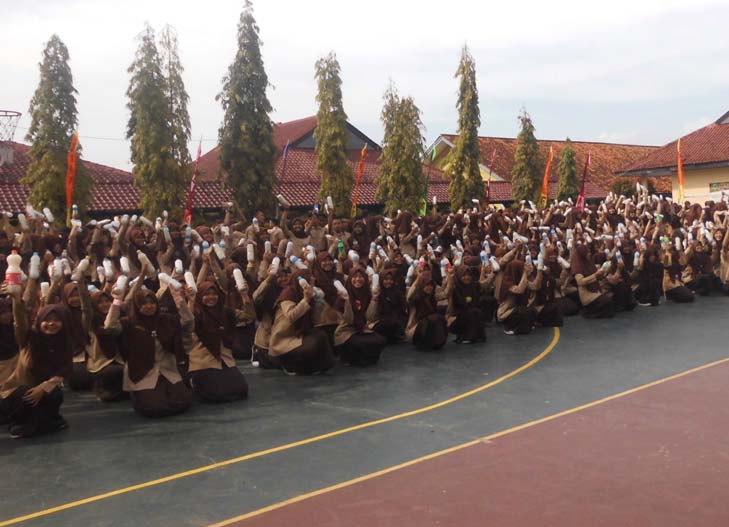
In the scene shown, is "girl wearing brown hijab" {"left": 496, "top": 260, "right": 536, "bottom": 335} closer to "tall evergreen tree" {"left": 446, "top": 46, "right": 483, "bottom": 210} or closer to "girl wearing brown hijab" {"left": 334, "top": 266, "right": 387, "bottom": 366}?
"girl wearing brown hijab" {"left": 334, "top": 266, "right": 387, "bottom": 366}

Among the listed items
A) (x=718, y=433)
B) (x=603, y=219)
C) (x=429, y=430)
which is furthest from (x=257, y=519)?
(x=603, y=219)

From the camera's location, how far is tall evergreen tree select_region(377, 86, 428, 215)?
25.1 m

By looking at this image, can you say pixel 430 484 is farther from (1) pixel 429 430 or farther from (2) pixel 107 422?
(2) pixel 107 422

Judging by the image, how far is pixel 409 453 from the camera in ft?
20.3

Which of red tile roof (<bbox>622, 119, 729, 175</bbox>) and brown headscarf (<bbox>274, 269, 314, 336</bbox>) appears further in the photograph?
red tile roof (<bbox>622, 119, 729, 175</bbox>)

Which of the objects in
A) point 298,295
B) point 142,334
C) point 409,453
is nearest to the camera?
point 409,453

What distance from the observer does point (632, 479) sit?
5.53 meters

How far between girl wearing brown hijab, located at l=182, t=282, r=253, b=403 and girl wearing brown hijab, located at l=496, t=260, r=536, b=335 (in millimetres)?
5336

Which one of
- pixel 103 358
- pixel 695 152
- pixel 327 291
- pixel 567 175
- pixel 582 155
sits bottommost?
pixel 103 358

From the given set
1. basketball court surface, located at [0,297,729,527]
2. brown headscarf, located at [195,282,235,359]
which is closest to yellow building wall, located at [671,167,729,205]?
basketball court surface, located at [0,297,729,527]

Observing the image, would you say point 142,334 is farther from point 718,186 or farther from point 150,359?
point 718,186

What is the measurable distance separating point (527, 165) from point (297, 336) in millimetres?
23005

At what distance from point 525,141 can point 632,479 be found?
1037 inches

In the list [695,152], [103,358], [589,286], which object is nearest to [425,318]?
[589,286]
